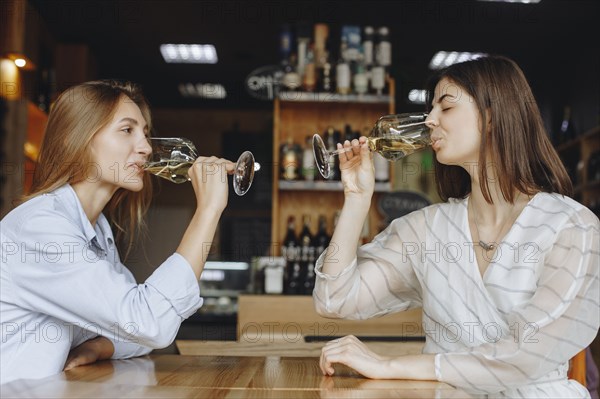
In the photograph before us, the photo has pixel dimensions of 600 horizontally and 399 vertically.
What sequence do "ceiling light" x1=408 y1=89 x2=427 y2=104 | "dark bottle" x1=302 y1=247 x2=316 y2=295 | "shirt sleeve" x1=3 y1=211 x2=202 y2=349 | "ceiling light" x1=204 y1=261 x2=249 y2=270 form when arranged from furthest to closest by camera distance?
1. "ceiling light" x1=408 y1=89 x2=427 y2=104
2. "ceiling light" x1=204 y1=261 x2=249 y2=270
3. "dark bottle" x1=302 y1=247 x2=316 y2=295
4. "shirt sleeve" x1=3 y1=211 x2=202 y2=349

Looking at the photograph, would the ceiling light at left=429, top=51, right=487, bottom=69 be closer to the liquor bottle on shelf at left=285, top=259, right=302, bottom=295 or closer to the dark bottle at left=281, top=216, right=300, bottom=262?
the dark bottle at left=281, top=216, right=300, bottom=262

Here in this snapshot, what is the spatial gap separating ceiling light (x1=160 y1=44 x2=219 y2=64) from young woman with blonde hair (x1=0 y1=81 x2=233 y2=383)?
14.3ft

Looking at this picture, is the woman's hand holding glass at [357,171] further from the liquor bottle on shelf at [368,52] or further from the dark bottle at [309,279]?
the liquor bottle on shelf at [368,52]

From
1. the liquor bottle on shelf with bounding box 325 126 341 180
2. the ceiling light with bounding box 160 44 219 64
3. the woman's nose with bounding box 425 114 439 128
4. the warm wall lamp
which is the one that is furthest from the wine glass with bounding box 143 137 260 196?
the ceiling light with bounding box 160 44 219 64

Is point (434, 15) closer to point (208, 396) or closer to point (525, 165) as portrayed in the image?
point (525, 165)

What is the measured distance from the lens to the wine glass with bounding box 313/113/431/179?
1.55 m

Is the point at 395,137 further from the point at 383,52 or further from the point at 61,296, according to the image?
the point at 383,52

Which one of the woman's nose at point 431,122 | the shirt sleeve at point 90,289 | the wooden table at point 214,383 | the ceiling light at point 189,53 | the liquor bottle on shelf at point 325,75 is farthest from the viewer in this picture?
the ceiling light at point 189,53

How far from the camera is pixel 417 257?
160 centimetres

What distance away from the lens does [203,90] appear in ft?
23.5

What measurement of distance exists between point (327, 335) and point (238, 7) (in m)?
2.79

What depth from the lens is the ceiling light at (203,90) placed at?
6.98 m

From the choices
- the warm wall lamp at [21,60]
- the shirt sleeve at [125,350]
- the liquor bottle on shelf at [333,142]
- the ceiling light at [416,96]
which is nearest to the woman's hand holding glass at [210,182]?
the shirt sleeve at [125,350]

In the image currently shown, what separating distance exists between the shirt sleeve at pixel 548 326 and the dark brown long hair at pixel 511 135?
0.17 metres
